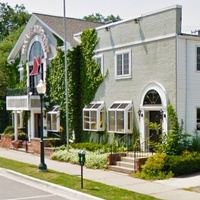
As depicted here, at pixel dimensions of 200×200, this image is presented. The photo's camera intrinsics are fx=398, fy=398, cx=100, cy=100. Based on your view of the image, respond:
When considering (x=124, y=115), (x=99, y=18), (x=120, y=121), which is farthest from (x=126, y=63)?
(x=99, y=18)

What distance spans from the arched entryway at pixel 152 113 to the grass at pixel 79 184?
4.95 metres

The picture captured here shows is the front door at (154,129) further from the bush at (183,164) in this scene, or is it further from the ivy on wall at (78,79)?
the ivy on wall at (78,79)

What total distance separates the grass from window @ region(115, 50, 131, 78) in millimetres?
6652

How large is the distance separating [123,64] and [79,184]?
8.77m

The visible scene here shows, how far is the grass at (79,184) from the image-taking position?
12047 mm

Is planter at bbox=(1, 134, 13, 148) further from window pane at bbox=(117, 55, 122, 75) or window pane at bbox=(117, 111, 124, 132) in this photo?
window pane at bbox=(117, 55, 122, 75)

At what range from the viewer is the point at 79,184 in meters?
14.0

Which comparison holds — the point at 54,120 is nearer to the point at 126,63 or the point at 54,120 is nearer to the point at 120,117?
the point at 120,117

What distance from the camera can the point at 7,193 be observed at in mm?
13273

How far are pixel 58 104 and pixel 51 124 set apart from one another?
148 cm

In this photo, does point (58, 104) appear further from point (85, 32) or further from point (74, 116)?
point (85, 32)

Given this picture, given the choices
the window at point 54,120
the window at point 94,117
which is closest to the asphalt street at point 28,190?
the window at point 94,117

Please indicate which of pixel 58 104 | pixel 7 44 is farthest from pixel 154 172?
pixel 7 44

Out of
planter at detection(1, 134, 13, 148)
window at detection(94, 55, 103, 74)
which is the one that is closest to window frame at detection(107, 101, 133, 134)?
window at detection(94, 55, 103, 74)
